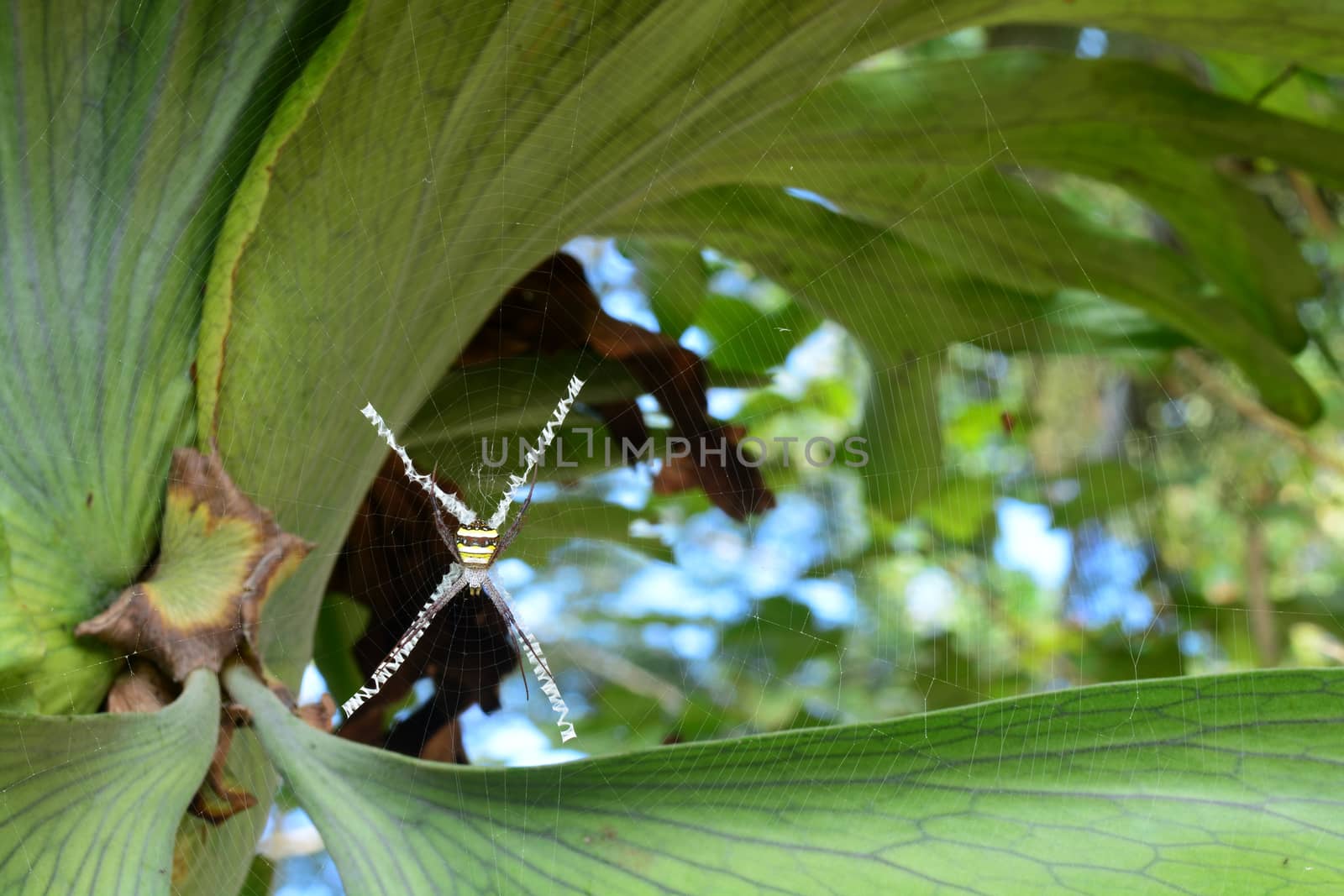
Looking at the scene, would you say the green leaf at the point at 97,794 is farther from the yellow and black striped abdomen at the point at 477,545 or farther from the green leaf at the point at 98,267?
the yellow and black striped abdomen at the point at 477,545

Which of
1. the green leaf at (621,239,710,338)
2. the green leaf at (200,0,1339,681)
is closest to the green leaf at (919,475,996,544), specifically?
the green leaf at (621,239,710,338)

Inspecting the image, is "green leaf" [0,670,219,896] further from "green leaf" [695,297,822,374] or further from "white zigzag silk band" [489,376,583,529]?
"green leaf" [695,297,822,374]

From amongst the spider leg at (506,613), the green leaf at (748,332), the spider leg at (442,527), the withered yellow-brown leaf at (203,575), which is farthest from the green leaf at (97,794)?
the green leaf at (748,332)

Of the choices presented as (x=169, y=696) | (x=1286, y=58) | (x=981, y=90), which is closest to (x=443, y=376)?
(x=169, y=696)

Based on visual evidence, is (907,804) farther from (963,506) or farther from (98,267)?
(963,506)

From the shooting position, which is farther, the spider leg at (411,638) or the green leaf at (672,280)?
the green leaf at (672,280)

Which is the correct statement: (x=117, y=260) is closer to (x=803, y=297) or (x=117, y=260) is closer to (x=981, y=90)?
(x=803, y=297)
